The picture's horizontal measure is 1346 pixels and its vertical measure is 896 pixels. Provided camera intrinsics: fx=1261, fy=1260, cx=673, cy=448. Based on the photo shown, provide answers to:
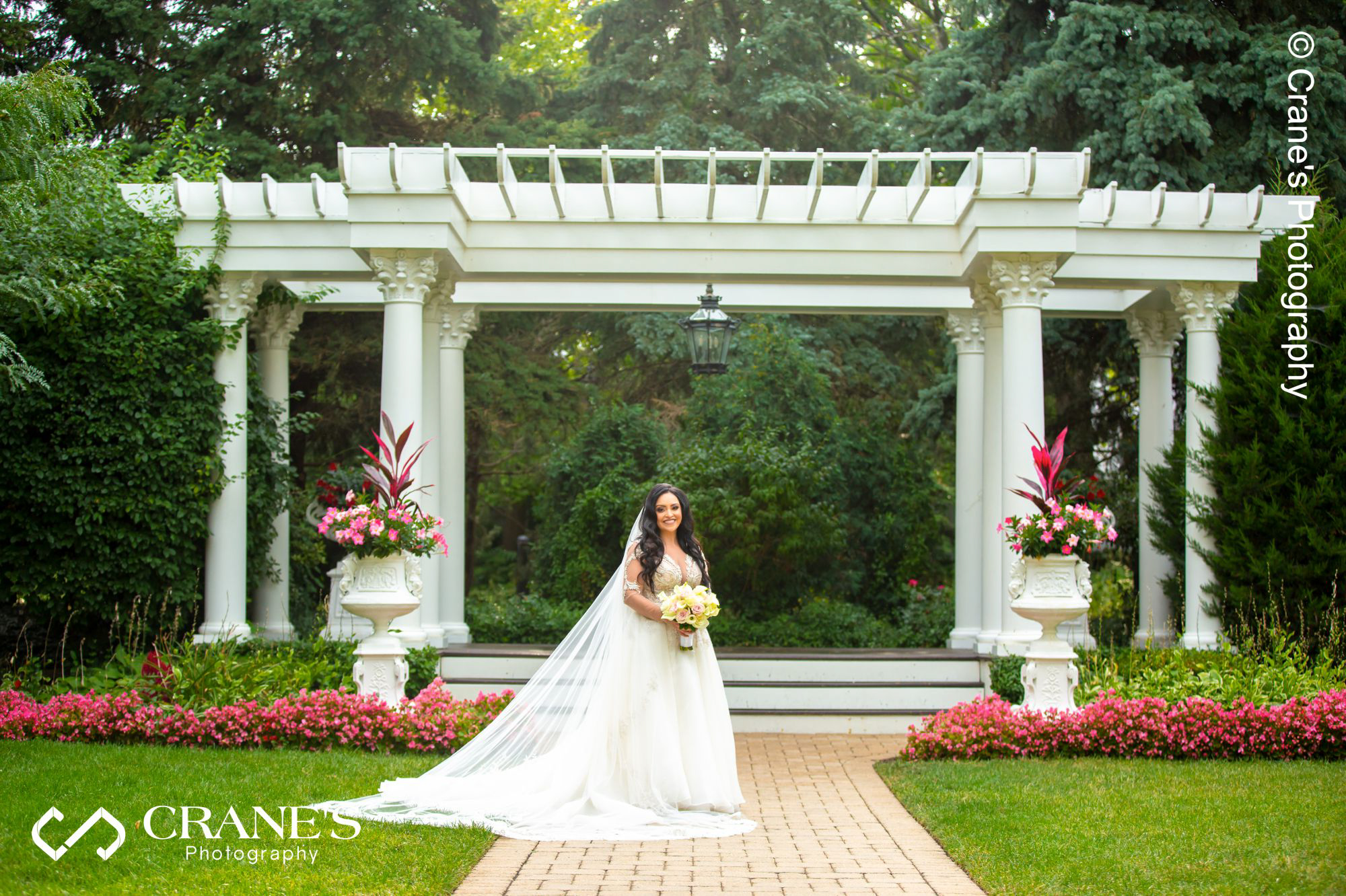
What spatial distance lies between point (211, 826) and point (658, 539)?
2.98 meters

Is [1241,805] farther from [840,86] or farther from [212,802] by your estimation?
[840,86]

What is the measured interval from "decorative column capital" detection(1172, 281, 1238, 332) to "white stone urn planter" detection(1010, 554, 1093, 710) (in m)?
3.99

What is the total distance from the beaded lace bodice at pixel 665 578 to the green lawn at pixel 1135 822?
1967 millimetres

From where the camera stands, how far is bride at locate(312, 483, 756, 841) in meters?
7.18

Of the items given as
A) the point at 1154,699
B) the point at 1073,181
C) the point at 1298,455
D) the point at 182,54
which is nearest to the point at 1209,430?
the point at 1298,455

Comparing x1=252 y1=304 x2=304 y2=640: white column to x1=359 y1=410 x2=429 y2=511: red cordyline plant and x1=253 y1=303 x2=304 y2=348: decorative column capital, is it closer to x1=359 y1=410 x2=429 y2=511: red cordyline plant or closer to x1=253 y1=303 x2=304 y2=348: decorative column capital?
x1=253 y1=303 x2=304 y2=348: decorative column capital

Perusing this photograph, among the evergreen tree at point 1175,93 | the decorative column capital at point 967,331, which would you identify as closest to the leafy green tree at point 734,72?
the evergreen tree at point 1175,93

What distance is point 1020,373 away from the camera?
11750mm

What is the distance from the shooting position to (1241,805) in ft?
24.0

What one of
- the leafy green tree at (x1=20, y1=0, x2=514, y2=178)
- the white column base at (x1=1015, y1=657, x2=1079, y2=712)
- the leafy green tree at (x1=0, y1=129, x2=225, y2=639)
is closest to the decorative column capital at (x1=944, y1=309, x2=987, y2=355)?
the white column base at (x1=1015, y1=657, x2=1079, y2=712)

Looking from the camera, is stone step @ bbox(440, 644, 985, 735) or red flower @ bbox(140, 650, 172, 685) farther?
stone step @ bbox(440, 644, 985, 735)

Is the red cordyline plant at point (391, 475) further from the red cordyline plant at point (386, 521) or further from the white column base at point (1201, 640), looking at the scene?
the white column base at point (1201, 640)

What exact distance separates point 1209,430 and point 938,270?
318 centimetres

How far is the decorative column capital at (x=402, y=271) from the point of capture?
38.5 feet
